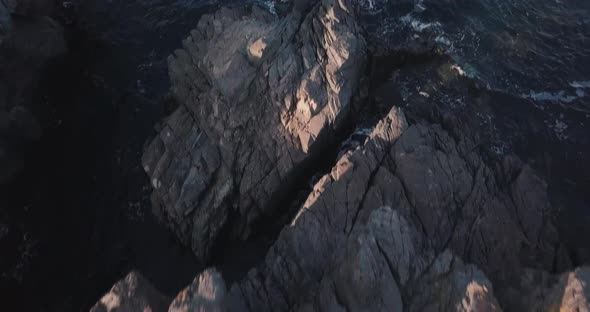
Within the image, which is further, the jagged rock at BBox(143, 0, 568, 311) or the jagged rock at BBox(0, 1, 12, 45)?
the jagged rock at BBox(0, 1, 12, 45)

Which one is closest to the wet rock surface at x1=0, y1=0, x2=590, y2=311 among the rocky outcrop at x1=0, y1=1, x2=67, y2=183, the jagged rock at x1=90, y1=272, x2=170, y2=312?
the rocky outcrop at x1=0, y1=1, x2=67, y2=183

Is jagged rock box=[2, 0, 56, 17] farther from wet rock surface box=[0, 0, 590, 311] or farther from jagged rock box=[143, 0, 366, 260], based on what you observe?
jagged rock box=[143, 0, 366, 260]

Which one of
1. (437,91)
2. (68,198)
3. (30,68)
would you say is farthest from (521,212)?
(30,68)

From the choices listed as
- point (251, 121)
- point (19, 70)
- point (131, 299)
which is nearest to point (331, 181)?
point (251, 121)

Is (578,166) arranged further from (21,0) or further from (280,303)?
(21,0)

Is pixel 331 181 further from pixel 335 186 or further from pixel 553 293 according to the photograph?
pixel 553 293
